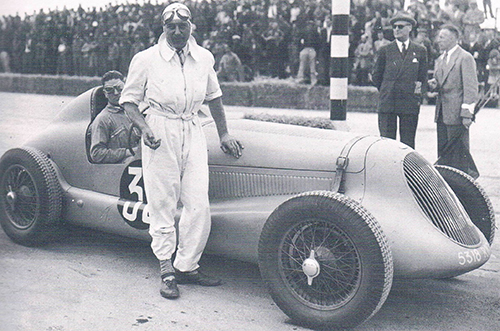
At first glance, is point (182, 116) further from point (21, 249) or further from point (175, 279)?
point (21, 249)

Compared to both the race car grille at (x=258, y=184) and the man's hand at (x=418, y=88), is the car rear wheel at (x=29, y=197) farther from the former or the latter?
the man's hand at (x=418, y=88)

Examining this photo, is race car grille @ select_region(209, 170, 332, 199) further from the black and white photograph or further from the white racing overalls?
the white racing overalls

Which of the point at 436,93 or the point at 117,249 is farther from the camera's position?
the point at 436,93

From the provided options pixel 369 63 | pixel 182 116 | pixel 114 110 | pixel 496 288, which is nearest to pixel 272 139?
pixel 182 116

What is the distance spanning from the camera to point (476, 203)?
15.0ft

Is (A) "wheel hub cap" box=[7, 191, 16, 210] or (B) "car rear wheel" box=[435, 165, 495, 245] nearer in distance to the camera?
(B) "car rear wheel" box=[435, 165, 495, 245]

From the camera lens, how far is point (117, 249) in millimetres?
5129

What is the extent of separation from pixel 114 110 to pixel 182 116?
0.99m

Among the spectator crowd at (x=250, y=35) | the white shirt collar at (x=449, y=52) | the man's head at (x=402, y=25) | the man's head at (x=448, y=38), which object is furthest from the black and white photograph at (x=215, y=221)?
the spectator crowd at (x=250, y=35)

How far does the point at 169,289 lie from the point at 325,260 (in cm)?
99

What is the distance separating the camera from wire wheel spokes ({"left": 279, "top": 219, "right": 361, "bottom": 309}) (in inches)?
143

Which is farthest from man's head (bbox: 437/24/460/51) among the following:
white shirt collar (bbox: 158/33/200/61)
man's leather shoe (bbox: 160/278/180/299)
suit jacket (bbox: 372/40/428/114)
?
man's leather shoe (bbox: 160/278/180/299)

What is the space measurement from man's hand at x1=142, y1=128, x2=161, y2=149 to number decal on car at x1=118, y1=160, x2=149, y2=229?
61 centimetres

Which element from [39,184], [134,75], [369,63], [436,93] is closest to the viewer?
[134,75]
